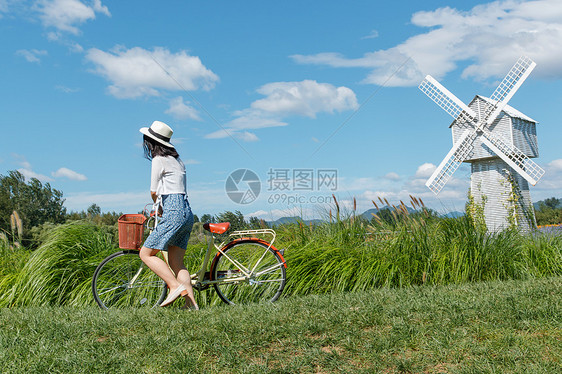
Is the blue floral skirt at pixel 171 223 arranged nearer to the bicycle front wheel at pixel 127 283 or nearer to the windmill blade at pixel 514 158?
the bicycle front wheel at pixel 127 283

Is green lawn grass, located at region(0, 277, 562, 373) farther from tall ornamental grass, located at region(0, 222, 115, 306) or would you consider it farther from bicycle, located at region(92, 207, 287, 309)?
tall ornamental grass, located at region(0, 222, 115, 306)

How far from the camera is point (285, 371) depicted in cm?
297

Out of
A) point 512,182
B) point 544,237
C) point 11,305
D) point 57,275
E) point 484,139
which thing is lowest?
point 11,305

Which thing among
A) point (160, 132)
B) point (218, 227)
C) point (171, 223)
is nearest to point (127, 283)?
point (171, 223)

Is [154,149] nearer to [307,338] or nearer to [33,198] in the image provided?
[307,338]

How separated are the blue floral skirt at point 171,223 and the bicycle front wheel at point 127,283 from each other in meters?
0.72

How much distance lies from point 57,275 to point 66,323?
84.7 inches

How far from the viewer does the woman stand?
4.80 metres

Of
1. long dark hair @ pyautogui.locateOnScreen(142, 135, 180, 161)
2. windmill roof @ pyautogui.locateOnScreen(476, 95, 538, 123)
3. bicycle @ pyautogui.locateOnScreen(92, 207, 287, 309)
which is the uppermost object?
windmill roof @ pyautogui.locateOnScreen(476, 95, 538, 123)

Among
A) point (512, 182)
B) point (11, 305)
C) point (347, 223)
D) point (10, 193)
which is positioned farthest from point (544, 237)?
point (10, 193)

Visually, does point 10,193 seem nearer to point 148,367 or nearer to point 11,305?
point 11,305

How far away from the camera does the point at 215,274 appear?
524 centimetres

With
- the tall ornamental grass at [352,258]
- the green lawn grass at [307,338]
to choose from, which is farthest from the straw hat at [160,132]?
the tall ornamental grass at [352,258]

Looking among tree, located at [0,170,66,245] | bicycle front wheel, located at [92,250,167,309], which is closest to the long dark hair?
bicycle front wheel, located at [92,250,167,309]
